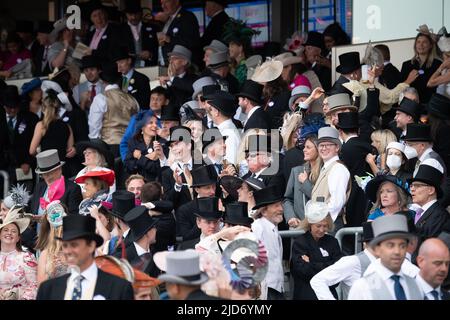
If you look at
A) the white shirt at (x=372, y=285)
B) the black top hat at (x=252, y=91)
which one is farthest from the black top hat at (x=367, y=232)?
the black top hat at (x=252, y=91)

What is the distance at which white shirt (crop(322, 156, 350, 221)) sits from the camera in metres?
14.5

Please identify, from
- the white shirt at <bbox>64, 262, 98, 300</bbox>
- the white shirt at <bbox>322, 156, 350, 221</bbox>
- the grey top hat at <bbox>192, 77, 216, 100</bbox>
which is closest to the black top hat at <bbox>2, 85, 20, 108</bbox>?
the grey top hat at <bbox>192, 77, 216, 100</bbox>

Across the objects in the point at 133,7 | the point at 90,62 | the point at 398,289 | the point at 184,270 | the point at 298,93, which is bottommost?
the point at 398,289

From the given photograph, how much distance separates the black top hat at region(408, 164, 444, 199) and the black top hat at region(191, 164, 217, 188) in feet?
7.49

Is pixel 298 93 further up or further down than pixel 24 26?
further down

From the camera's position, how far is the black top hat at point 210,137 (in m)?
16.2

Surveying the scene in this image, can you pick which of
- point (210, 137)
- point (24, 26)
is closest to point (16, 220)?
point (210, 137)

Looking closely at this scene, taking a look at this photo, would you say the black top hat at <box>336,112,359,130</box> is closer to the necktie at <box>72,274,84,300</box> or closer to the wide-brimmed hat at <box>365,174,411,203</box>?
the wide-brimmed hat at <box>365,174,411,203</box>

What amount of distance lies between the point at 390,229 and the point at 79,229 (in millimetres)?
2587

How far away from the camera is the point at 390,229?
447 inches

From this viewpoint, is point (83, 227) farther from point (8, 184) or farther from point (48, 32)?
point (48, 32)

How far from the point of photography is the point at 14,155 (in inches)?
789

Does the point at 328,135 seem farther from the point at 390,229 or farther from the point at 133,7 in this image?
the point at 133,7

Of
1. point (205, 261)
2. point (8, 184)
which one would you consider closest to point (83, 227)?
point (205, 261)
